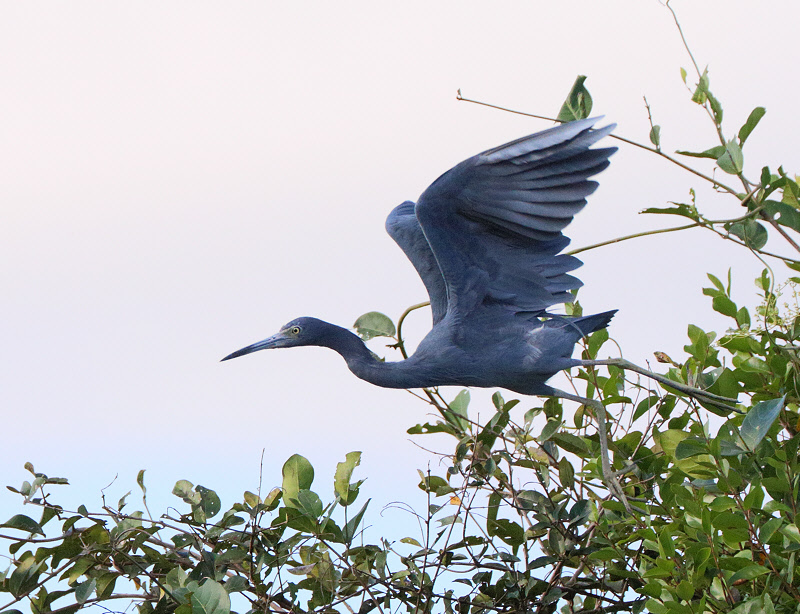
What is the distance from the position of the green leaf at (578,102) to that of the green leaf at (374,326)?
38.2 inches

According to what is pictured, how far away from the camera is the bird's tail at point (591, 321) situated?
11.4ft

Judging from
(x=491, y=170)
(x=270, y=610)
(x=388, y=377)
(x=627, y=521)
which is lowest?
(x=270, y=610)

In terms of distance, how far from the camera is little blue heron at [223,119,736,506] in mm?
3121

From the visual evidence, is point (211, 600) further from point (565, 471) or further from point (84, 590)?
point (565, 471)

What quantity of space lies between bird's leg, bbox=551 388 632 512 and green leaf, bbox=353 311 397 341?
25.4 inches

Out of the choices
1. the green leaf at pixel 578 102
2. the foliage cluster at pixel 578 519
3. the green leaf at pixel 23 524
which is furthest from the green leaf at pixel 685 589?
the green leaf at pixel 23 524

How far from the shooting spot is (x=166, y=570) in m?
2.98

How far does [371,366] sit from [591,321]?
81 centimetres

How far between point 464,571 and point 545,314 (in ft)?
3.11

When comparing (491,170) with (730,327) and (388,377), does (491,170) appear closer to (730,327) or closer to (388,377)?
(388,377)

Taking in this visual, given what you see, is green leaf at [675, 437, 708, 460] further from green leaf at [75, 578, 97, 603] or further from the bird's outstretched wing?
green leaf at [75, 578, 97, 603]

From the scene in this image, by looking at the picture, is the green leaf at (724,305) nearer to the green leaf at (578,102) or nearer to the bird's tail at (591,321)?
the bird's tail at (591,321)

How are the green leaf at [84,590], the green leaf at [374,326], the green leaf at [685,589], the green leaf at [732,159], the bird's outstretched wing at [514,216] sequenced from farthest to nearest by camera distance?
the green leaf at [374,326], the green leaf at [732,159], the bird's outstretched wing at [514,216], the green leaf at [84,590], the green leaf at [685,589]

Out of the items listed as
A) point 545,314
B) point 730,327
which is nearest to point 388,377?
point 545,314
